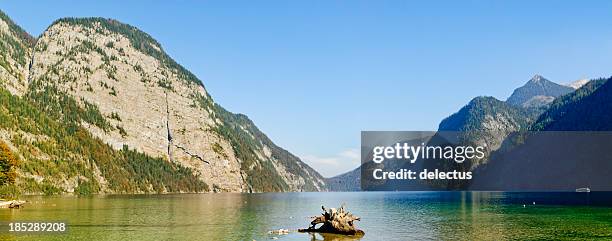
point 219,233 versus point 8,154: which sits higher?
point 8,154

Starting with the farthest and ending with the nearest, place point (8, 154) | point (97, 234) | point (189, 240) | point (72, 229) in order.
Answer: point (8, 154), point (72, 229), point (97, 234), point (189, 240)

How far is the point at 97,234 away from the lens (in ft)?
261

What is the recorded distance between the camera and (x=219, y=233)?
84000mm

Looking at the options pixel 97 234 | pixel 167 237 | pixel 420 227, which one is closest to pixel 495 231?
pixel 420 227

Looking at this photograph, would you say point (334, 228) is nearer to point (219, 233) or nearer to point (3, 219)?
point (219, 233)

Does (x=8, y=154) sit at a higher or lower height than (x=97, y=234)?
higher

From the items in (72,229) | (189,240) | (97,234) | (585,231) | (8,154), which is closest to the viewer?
(189,240)

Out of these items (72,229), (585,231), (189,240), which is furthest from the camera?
(585,231)

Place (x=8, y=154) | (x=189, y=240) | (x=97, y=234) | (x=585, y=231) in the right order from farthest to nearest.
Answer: (x=8, y=154) < (x=585, y=231) < (x=97, y=234) < (x=189, y=240)

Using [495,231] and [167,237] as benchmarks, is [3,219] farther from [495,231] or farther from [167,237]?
[495,231]

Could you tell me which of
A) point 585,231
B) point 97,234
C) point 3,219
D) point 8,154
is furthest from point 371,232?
point 8,154

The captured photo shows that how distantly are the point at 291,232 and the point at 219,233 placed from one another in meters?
11.9

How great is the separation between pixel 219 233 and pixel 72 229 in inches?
939

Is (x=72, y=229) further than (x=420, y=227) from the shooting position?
No
